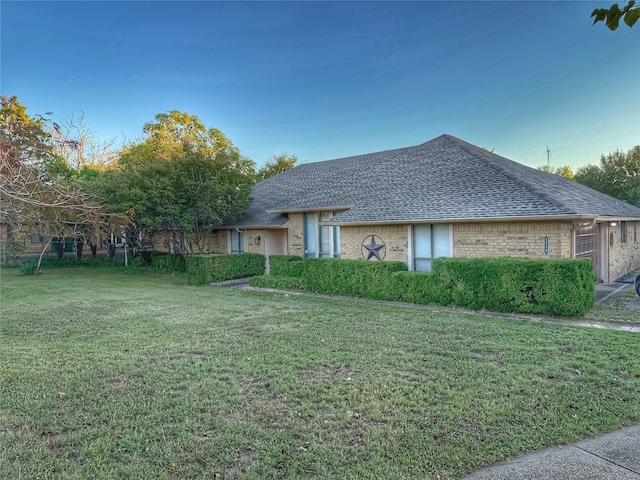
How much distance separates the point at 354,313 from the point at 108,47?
13.8 meters

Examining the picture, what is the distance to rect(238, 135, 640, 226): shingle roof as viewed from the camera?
37.6 ft

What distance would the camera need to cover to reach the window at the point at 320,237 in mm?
15883

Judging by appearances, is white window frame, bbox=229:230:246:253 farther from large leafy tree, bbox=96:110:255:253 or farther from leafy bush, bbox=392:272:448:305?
leafy bush, bbox=392:272:448:305

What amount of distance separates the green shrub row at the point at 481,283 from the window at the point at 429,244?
1.61 m

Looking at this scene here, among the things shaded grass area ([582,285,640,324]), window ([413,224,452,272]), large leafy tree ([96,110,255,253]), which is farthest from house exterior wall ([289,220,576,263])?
large leafy tree ([96,110,255,253])

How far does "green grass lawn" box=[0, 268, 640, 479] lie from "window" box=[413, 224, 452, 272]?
4.49 metres

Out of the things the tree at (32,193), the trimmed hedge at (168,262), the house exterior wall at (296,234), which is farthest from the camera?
Result: the trimmed hedge at (168,262)

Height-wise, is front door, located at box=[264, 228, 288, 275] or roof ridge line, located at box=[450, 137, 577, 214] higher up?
roof ridge line, located at box=[450, 137, 577, 214]

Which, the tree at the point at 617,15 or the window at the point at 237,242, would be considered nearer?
the tree at the point at 617,15

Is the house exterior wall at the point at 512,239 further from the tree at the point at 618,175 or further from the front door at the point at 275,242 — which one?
the tree at the point at 618,175

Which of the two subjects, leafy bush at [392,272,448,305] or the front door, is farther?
the front door

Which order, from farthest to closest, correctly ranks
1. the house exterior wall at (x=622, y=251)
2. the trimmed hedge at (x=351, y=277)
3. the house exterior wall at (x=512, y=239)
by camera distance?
the house exterior wall at (x=622, y=251) < the trimmed hedge at (x=351, y=277) < the house exterior wall at (x=512, y=239)

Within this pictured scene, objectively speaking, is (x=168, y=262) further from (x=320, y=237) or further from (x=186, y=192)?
(x=320, y=237)

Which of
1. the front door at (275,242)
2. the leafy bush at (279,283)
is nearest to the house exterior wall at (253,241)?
the front door at (275,242)
